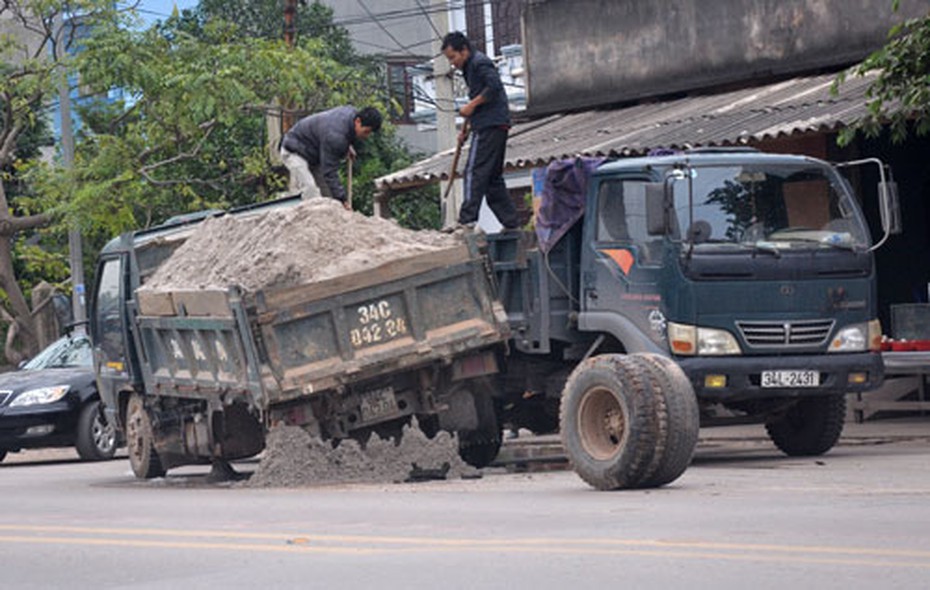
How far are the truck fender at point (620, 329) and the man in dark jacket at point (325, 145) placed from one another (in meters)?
2.81

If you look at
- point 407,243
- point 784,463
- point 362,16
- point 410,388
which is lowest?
point 784,463

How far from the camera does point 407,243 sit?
564 inches

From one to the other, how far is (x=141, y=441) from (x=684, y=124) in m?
8.25

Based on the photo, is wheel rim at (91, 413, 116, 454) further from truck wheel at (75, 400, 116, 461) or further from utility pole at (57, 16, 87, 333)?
utility pole at (57, 16, 87, 333)

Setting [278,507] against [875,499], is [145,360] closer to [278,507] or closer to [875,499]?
[278,507]

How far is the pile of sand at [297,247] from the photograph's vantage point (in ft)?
44.8

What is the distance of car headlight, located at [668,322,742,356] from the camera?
14.1 m

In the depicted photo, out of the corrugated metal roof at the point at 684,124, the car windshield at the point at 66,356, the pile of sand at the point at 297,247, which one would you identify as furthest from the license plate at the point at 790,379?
the car windshield at the point at 66,356

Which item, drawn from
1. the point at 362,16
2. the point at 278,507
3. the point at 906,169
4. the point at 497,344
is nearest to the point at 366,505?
the point at 278,507

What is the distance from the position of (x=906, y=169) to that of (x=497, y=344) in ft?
29.6

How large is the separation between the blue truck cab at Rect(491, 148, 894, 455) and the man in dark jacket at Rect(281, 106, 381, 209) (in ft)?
7.06

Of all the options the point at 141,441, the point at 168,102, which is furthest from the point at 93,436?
the point at 168,102

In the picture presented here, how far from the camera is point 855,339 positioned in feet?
47.5

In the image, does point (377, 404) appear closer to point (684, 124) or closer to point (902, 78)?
point (902, 78)
